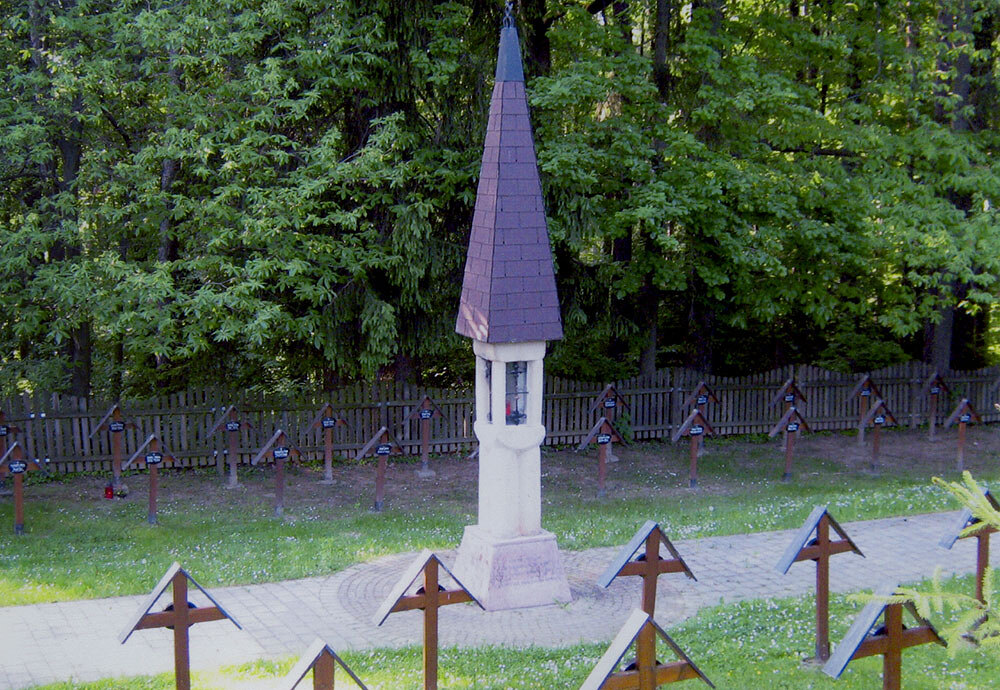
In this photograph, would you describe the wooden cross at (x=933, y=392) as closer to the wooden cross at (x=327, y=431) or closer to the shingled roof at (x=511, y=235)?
the wooden cross at (x=327, y=431)

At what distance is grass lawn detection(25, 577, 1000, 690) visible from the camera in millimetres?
7727

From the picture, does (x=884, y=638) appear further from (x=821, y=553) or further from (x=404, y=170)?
(x=404, y=170)

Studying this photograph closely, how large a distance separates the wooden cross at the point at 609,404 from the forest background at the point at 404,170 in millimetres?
1124

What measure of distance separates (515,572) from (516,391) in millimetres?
1721

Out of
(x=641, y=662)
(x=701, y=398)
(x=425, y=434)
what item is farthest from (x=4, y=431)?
(x=641, y=662)

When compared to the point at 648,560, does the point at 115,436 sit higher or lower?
higher

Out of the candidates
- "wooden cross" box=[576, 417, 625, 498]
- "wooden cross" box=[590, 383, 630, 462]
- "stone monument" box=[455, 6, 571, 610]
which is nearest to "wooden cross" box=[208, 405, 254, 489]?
"wooden cross" box=[576, 417, 625, 498]

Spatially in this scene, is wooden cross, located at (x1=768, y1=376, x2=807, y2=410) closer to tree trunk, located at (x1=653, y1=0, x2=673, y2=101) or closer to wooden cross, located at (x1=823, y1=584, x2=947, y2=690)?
tree trunk, located at (x1=653, y1=0, x2=673, y2=101)

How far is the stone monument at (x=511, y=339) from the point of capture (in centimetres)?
982

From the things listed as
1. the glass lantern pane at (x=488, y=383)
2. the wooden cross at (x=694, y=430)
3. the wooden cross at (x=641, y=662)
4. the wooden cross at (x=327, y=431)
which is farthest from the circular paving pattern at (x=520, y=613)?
the wooden cross at (x=327, y=431)

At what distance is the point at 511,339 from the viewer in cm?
977

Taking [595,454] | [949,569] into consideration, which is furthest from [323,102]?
[949,569]

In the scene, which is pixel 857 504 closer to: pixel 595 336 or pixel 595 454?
pixel 595 454

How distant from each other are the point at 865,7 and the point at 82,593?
567 inches
